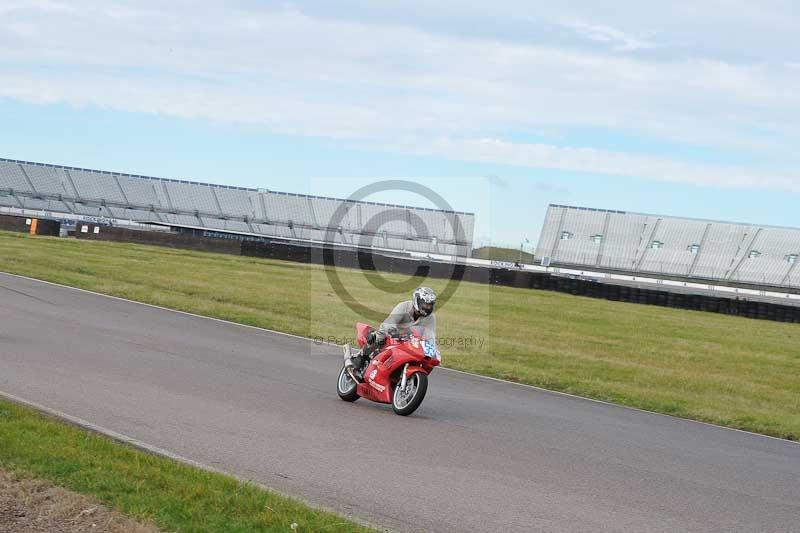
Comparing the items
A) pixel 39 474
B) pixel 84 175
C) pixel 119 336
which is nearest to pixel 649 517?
pixel 39 474

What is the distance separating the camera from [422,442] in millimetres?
9695

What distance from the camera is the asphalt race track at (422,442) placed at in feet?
23.9

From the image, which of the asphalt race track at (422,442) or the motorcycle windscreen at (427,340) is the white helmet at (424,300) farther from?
the asphalt race track at (422,442)

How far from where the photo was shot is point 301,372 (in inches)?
A: 579

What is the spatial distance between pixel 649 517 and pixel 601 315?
25.7 m

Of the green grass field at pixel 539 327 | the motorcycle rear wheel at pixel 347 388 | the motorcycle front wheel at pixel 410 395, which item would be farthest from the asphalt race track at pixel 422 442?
the green grass field at pixel 539 327

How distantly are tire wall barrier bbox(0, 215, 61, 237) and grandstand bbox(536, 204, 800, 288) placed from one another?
3107 cm

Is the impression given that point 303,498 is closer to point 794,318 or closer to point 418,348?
point 418,348

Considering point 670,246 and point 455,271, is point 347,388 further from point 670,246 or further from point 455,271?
point 670,246

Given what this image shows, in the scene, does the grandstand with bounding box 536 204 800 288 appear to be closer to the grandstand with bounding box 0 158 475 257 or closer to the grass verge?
the grandstand with bounding box 0 158 475 257

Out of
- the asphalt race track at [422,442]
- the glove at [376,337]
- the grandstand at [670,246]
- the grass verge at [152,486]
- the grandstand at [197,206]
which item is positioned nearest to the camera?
the grass verge at [152,486]

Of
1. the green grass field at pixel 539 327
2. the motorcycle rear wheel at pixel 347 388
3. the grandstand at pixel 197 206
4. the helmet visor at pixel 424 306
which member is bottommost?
the green grass field at pixel 539 327

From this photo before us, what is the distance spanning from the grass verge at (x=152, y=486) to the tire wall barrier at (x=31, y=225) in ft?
148

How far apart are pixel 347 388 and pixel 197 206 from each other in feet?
205
